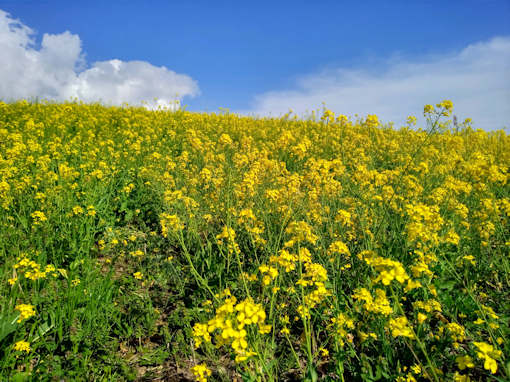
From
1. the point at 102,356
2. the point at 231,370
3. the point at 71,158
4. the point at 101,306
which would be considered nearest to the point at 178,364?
the point at 231,370

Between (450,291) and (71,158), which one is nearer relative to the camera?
(450,291)

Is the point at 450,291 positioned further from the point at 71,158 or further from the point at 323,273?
the point at 71,158

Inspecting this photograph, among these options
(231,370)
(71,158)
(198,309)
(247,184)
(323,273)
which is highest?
(71,158)

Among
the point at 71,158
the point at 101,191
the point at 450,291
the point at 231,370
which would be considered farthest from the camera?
the point at 71,158

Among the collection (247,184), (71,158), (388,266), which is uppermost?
(71,158)

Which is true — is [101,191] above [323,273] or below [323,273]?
above

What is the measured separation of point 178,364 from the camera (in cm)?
234

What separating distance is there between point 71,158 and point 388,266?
20.4 ft

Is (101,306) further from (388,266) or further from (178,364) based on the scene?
(388,266)

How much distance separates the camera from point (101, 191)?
433 cm

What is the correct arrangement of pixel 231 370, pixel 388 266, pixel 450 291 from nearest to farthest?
pixel 388 266
pixel 231 370
pixel 450 291

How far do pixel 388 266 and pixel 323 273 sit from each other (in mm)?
525

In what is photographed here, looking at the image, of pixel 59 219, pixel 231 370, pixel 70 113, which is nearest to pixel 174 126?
pixel 70 113

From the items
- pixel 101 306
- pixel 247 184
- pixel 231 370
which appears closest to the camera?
pixel 231 370
